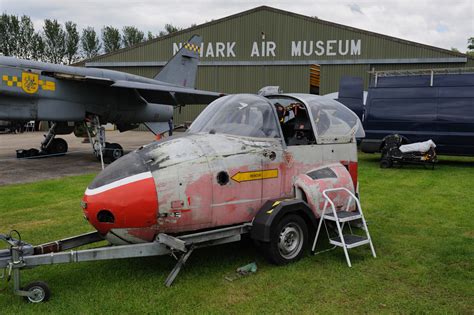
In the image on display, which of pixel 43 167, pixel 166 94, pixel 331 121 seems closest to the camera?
pixel 331 121

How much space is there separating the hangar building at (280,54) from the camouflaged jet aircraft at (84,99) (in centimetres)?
1216

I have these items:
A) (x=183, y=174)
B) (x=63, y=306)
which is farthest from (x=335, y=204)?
(x=63, y=306)

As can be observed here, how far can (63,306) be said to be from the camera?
3.91m

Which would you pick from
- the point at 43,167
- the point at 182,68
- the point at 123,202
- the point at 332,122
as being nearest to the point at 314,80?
the point at 332,122

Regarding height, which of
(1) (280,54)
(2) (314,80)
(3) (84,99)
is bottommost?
(3) (84,99)

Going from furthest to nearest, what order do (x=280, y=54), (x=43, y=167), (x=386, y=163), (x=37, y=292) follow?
(x=280, y=54) → (x=43, y=167) → (x=386, y=163) → (x=37, y=292)

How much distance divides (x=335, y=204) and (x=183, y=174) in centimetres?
220

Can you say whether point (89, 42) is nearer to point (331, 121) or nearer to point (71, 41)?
point (71, 41)

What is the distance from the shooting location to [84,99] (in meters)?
14.7

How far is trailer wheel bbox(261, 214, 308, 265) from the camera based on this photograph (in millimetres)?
4754

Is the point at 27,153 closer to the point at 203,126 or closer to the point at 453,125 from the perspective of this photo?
the point at 203,126

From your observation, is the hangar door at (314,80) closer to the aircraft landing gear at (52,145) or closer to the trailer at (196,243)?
the trailer at (196,243)

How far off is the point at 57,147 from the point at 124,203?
1446cm

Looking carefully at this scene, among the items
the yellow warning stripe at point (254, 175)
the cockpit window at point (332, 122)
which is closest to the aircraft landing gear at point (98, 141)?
the cockpit window at point (332, 122)
